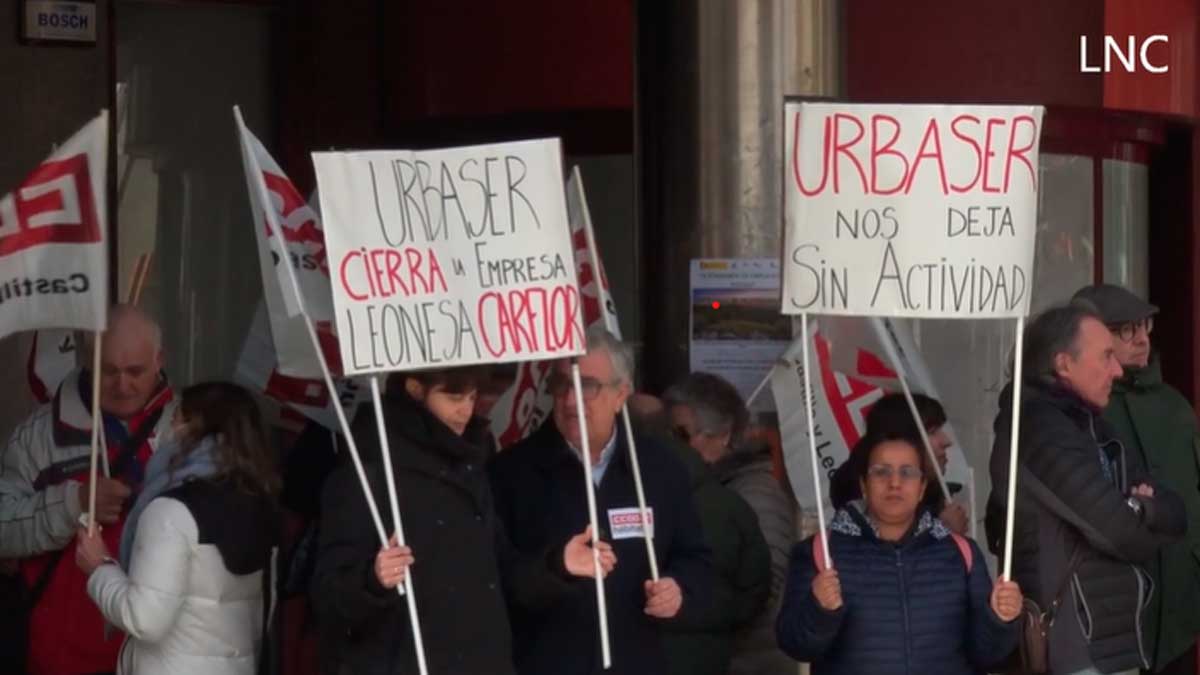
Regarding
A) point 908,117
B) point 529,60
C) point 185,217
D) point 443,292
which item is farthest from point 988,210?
point 185,217

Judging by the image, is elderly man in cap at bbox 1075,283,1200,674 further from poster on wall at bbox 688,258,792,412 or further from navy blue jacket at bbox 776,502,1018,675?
poster on wall at bbox 688,258,792,412

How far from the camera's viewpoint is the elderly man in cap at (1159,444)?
858cm

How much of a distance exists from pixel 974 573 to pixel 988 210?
42.0 inches

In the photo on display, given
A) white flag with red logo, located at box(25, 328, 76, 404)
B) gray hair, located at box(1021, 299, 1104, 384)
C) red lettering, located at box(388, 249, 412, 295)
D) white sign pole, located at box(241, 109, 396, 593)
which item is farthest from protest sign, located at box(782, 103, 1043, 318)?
white flag with red logo, located at box(25, 328, 76, 404)

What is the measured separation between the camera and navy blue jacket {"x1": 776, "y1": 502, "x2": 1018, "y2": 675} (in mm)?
7340

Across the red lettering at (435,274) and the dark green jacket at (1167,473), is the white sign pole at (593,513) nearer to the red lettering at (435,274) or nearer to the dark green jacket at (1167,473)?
the red lettering at (435,274)

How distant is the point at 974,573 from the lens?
7.43 metres

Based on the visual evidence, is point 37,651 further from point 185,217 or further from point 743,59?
point 185,217

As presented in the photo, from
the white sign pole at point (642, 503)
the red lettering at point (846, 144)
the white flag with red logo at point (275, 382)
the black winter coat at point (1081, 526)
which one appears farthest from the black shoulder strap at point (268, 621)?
the black winter coat at point (1081, 526)

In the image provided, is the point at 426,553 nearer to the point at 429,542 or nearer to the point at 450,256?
the point at 429,542

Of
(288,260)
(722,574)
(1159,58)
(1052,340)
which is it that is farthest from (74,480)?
(1159,58)

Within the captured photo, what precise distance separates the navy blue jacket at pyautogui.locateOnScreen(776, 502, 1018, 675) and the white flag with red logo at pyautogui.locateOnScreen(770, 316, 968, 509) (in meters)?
1.77

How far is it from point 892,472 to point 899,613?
14.8 inches

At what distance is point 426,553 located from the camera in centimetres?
705
